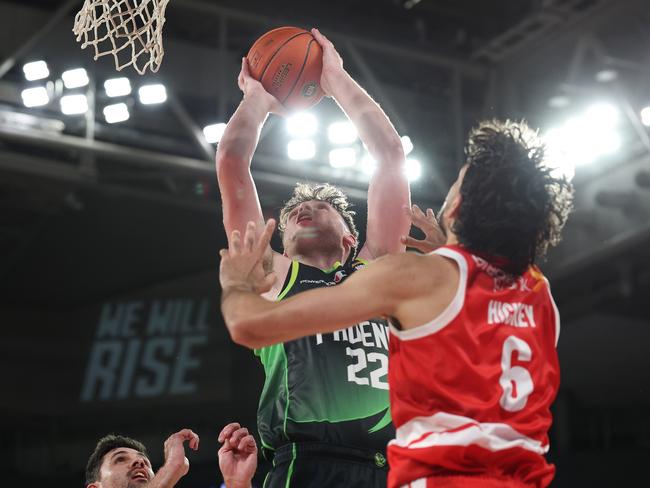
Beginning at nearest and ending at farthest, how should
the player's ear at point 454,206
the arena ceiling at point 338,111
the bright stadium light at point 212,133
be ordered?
the player's ear at point 454,206, the bright stadium light at point 212,133, the arena ceiling at point 338,111

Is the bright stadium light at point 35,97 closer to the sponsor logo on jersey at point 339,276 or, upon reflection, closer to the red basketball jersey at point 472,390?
the sponsor logo on jersey at point 339,276

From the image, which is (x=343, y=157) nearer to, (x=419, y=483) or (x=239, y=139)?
(x=239, y=139)

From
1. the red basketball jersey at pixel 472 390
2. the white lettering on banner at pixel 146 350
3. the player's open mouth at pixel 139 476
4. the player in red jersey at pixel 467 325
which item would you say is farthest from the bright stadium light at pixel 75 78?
the red basketball jersey at pixel 472 390

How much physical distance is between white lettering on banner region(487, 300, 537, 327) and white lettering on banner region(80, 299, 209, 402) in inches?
341

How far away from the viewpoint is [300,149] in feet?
29.3

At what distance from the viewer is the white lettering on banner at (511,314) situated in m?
2.28

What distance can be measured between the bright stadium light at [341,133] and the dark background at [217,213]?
249mm

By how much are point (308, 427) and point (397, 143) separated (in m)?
1.04

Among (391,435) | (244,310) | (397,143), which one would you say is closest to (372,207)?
(397,143)

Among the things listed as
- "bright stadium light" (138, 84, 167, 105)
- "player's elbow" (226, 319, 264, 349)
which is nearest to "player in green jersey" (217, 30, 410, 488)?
"player's elbow" (226, 319, 264, 349)

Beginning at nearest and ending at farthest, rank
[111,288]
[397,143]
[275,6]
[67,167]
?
[397,143] < [67,167] < [275,6] < [111,288]

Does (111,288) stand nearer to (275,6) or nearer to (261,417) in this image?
(275,6)

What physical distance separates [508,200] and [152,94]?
668cm

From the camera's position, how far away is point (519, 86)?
9.77 metres
